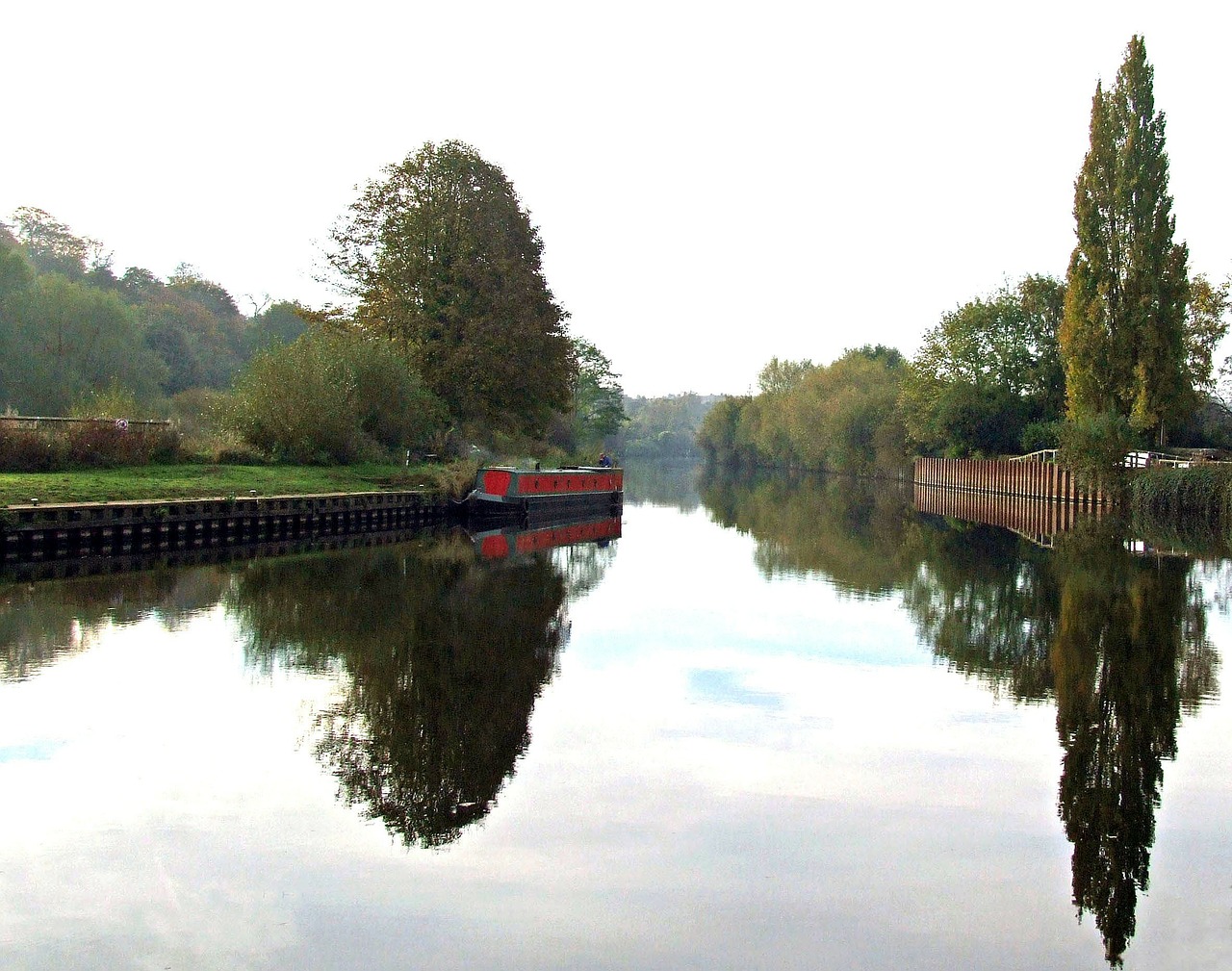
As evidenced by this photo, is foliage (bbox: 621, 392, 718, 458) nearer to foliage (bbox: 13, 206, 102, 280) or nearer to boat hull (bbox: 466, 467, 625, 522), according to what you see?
foliage (bbox: 13, 206, 102, 280)

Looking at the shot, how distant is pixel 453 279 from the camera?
37.9 meters

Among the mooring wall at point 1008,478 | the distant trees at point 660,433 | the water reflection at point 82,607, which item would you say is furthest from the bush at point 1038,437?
the distant trees at point 660,433

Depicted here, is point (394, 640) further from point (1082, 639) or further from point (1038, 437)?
point (1038, 437)

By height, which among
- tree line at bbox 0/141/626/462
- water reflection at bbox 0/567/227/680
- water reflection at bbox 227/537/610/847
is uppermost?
tree line at bbox 0/141/626/462

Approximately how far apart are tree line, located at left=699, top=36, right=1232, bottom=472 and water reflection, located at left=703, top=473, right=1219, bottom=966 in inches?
340

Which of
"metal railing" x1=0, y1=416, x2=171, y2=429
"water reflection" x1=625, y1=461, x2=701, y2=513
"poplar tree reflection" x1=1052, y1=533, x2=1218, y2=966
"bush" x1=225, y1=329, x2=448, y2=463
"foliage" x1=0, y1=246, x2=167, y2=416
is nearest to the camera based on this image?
"poplar tree reflection" x1=1052, y1=533, x2=1218, y2=966

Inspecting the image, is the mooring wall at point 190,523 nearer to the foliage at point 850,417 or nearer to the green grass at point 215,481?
the green grass at point 215,481

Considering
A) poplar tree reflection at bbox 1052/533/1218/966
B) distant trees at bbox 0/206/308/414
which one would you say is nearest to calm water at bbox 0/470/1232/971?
poplar tree reflection at bbox 1052/533/1218/966

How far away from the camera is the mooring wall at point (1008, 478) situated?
43.0 m

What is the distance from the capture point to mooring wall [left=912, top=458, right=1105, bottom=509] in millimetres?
43031

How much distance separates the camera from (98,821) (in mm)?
7277

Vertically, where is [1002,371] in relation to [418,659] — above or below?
above

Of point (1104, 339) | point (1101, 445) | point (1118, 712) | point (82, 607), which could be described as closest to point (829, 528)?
point (1101, 445)

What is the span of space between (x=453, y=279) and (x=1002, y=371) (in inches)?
1177
